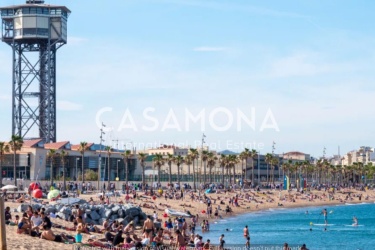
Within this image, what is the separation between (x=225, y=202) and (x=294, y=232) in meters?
31.4

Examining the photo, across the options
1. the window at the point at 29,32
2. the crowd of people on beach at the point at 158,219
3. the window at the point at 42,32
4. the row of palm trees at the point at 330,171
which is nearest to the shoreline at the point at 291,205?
the crowd of people on beach at the point at 158,219

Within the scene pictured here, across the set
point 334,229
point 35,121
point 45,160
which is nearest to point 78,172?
point 45,160

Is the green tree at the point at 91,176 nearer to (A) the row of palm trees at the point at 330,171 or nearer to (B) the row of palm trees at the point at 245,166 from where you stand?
(B) the row of palm trees at the point at 245,166

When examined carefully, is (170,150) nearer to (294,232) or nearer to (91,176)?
(91,176)

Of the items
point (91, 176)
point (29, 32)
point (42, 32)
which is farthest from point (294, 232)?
point (29, 32)

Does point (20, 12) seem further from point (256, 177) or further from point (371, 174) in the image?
point (371, 174)

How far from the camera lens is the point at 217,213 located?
8025 centimetres

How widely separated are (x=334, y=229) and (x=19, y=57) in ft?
322

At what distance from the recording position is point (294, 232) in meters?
66.8

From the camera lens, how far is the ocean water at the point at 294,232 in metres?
55.3

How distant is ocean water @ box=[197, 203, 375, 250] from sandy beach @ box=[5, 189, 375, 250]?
4.69 metres

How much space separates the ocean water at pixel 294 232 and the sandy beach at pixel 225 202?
4.69m

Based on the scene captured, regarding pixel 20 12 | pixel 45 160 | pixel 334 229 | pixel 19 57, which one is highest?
pixel 20 12

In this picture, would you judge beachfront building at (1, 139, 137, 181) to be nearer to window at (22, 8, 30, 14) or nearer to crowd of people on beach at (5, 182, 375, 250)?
crowd of people on beach at (5, 182, 375, 250)
